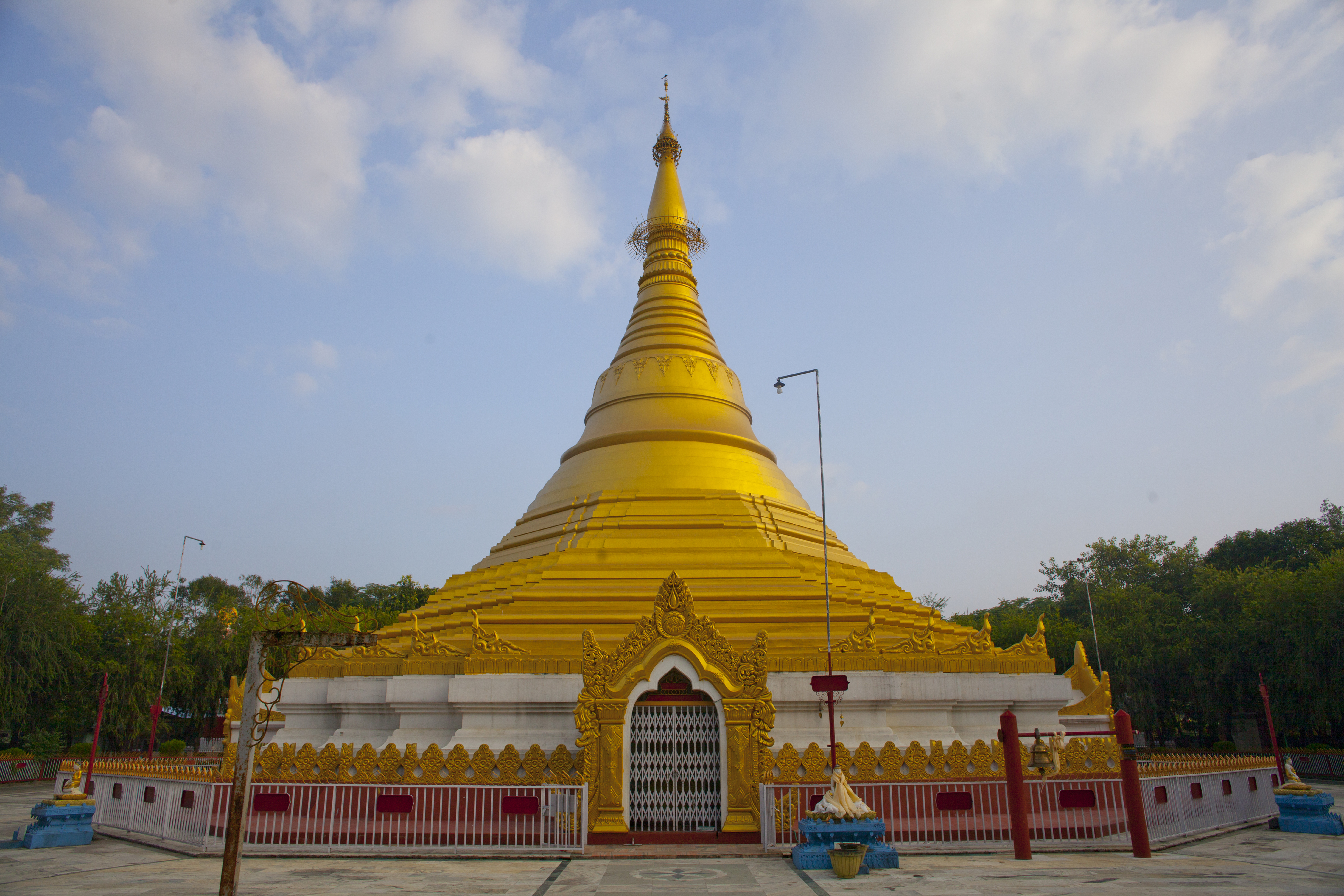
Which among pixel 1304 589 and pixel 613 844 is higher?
pixel 1304 589

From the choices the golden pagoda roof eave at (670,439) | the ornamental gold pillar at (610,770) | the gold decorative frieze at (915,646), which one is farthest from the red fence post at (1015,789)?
the golden pagoda roof eave at (670,439)

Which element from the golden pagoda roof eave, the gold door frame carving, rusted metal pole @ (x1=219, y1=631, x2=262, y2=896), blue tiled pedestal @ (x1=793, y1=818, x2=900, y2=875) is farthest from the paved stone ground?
the golden pagoda roof eave

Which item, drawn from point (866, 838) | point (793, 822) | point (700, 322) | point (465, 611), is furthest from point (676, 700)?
point (700, 322)

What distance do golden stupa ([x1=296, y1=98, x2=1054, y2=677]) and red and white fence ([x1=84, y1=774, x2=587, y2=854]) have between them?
2788mm

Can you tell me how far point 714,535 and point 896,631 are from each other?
441 centimetres

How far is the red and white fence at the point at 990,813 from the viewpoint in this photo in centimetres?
1118

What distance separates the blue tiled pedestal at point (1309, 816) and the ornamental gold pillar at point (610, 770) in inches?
438

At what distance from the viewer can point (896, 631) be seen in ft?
55.1

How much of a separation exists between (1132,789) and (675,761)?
6195 mm

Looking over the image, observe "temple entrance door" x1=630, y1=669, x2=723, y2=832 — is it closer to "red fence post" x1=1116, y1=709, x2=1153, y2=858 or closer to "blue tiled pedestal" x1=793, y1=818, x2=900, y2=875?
"blue tiled pedestal" x1=793, y1=818, x2=900, y2=875

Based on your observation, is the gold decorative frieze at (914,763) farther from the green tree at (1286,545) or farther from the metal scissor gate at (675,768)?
the green tree at (1286,545)

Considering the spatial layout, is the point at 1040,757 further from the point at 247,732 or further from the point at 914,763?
the point at 247,732

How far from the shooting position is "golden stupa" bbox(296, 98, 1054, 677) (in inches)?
593

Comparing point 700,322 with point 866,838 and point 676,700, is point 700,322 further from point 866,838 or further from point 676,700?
point 866,838
